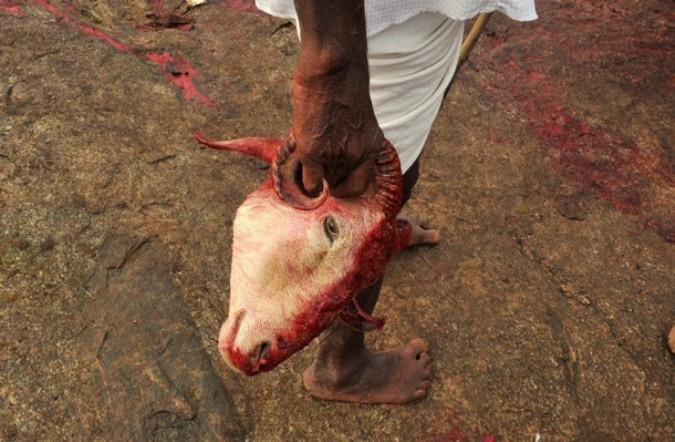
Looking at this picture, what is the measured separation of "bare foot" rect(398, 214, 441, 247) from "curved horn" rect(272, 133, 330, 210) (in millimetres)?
1496

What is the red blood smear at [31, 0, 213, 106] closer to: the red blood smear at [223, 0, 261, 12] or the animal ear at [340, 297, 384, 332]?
the red blood smear at [223, 0, 261, 12]

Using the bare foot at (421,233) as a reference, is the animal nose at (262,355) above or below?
above

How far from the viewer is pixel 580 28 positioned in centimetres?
426

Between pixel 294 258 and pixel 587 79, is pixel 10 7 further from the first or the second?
pixel 587 79

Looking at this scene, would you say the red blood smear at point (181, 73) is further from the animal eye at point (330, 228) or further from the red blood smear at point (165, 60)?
the animal eye at point (330, 228)

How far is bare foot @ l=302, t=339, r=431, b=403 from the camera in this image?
80.4 inches

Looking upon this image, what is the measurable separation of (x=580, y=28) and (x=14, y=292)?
4.17 m

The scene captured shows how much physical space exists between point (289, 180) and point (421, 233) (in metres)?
1.56

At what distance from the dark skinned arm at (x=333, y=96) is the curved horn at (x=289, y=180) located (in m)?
0.04

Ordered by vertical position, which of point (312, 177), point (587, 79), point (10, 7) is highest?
point (312, 177)

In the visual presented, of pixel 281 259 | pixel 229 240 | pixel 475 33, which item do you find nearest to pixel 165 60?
pixel 229 240

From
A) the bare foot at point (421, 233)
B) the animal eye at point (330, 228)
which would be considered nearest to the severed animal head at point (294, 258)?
the animal eye at point (330, 228)

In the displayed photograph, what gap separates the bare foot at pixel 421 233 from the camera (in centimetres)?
262

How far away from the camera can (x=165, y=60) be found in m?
3.49
